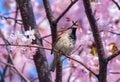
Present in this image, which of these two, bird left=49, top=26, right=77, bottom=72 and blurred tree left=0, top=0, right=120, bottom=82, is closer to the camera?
blurred tree left=0, top=0, right=120, bottom=82

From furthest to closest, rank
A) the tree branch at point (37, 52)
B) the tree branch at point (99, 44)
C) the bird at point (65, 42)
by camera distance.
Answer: the tree branch at point (37, 52) → the bird at point (65, 42) → the tree branch at point (99, 44)

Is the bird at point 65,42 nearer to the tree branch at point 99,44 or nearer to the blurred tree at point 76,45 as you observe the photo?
the blurred tree at point 76,45

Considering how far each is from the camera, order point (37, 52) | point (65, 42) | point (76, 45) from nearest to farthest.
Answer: point (65, 42) < point (37, 52) < point (76, 45)

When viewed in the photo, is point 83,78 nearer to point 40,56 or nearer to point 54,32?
point 40,56

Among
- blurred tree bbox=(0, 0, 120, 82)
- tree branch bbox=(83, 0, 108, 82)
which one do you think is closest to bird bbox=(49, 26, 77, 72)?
blurred tree bbox=(0, 0, 120, 82)

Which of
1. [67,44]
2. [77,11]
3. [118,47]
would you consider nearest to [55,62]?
[67,44]

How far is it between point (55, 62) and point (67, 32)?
315 mm

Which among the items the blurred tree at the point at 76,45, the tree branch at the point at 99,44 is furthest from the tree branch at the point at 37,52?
the tree branch at the point at 99,44

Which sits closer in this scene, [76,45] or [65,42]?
[65,42]

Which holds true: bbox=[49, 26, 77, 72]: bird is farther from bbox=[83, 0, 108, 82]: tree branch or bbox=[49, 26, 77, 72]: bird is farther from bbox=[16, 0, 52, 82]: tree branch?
bbox=[83, 0, 108, 82]: tree branch

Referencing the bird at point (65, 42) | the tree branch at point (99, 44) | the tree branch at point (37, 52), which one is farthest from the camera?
Answer: the tree branch at point (37, 52)

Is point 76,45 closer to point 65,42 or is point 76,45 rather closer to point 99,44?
point 65,42

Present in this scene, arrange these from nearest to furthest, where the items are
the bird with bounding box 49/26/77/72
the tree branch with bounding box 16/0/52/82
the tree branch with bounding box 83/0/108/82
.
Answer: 1. the tree branch with bounding box 83/0/108/82
2. the bird with bounding box 49/26/77/72
3. the tree branch with bounding box 16/0/52/82

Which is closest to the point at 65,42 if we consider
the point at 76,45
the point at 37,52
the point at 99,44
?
the point at 37,52
